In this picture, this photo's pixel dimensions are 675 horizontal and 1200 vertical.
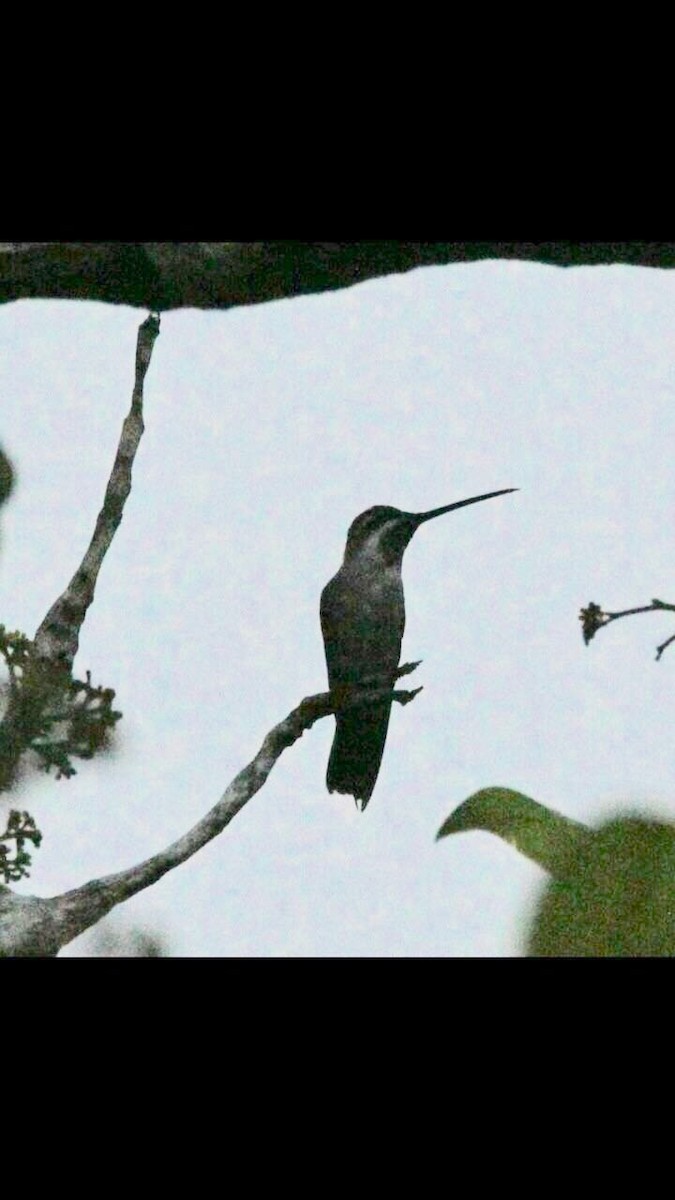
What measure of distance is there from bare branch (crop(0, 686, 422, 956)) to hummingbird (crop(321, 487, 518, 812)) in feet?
2.66

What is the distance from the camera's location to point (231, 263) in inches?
104

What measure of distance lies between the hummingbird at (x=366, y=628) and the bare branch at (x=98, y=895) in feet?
2.66

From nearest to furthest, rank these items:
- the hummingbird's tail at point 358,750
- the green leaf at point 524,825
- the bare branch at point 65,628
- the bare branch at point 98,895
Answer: the green leaf at point 524,825 < the bare branch at point 65,628 < the bare branch at point 98,895 < the hummingbird's tail at point 358,750

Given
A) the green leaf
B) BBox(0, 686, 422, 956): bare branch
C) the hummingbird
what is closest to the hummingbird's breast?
the hummingbird

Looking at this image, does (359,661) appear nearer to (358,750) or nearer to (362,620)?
(362,620)

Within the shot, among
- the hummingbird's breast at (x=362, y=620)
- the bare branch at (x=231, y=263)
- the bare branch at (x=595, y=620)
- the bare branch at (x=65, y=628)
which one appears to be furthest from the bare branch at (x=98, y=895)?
the bare branch at (x=231, y=263)

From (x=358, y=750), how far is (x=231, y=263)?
43.8 inches

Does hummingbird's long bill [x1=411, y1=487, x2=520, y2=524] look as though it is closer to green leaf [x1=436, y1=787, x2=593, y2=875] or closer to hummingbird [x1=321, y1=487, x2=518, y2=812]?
hummingbird [x1=321, y1=487, x2=518, y2=812]

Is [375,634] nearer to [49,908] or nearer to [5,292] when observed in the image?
[5,292]

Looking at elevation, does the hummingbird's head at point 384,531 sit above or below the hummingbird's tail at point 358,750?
above

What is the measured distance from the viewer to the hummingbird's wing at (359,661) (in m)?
2.85

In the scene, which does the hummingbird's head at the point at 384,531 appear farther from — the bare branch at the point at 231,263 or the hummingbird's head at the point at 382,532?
the bare branch at the point at 231,263

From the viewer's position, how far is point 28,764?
113 centimetres

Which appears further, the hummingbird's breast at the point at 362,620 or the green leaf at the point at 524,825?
the hummingbird's breast at the point at 362,620
